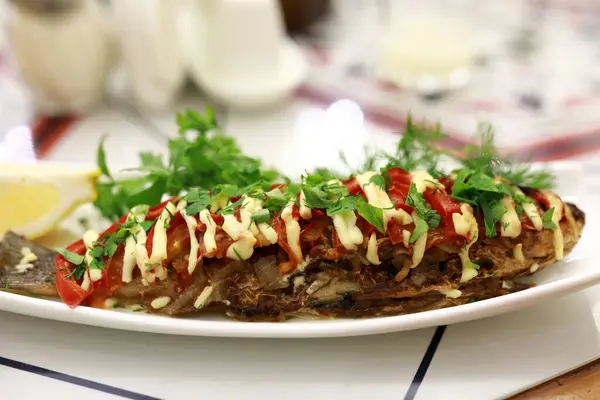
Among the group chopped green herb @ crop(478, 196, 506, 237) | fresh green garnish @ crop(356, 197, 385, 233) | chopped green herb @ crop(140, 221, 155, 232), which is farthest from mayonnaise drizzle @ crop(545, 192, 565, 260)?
chopped green herb @ crop(140, 221, 155, 232)

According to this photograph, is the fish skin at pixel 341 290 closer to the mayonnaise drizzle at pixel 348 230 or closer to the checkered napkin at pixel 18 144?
the mayonnaise drizzle at pixel 348 230

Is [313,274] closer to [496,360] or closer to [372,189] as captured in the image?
[372,189]

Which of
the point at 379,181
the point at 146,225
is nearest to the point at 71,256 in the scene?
the point at 146,225

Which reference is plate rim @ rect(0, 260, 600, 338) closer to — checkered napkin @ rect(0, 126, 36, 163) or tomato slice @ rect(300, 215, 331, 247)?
tomato slice @ rect(300, 215, 331, 247)

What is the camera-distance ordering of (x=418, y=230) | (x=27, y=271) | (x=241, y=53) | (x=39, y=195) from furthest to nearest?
(x=241, y=53), (x=39, y=195), (x=27, y=271), (x=418, y=230)

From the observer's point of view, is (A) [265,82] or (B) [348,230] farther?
(A) [265,82]

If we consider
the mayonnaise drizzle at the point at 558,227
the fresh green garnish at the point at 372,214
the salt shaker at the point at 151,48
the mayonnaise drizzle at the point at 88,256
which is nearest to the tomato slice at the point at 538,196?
the mayonnaise drizzle at the point at 558,227

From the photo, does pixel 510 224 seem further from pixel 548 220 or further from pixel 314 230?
pixel 314 230
